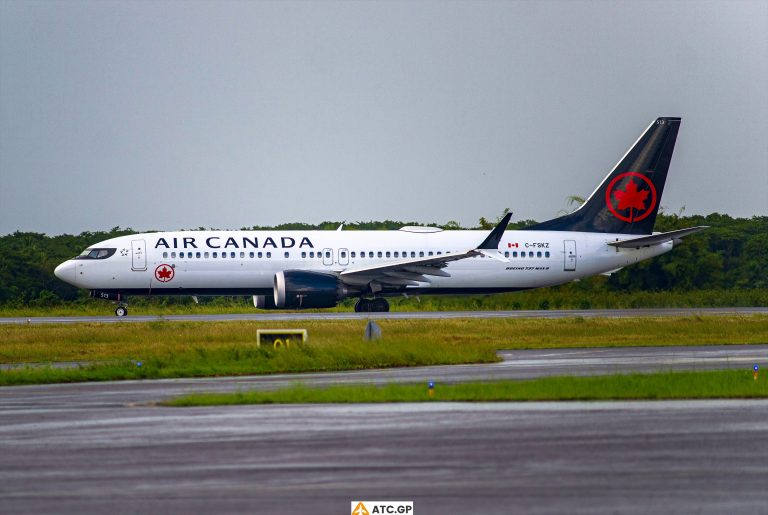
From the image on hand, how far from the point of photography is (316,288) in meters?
47.8

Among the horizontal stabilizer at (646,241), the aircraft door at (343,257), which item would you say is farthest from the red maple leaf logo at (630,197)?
the aircraft door at (343,257)

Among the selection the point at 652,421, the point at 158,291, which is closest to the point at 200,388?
the point at 652,421

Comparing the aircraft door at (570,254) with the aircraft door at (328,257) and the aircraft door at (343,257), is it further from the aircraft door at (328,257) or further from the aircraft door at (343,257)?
the aircraft door at (328,257)

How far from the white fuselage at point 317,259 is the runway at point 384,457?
27.0 m

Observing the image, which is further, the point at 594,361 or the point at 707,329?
the point at 707,329

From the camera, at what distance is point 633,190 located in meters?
53.6

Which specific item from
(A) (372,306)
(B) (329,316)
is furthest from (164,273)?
(A) (372,306)

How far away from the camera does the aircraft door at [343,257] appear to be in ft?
167

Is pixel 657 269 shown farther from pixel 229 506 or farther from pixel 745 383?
pixel 229 506

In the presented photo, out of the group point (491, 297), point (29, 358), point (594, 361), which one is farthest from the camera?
point (491, 297)

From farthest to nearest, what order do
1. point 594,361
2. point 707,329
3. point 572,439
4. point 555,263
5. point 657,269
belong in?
point 657,269 < point 555,263 < point 707,329 < point 594,361 < point 572,439

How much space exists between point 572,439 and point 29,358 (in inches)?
793

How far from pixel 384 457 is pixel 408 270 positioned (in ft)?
114

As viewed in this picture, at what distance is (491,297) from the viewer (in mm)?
60031
